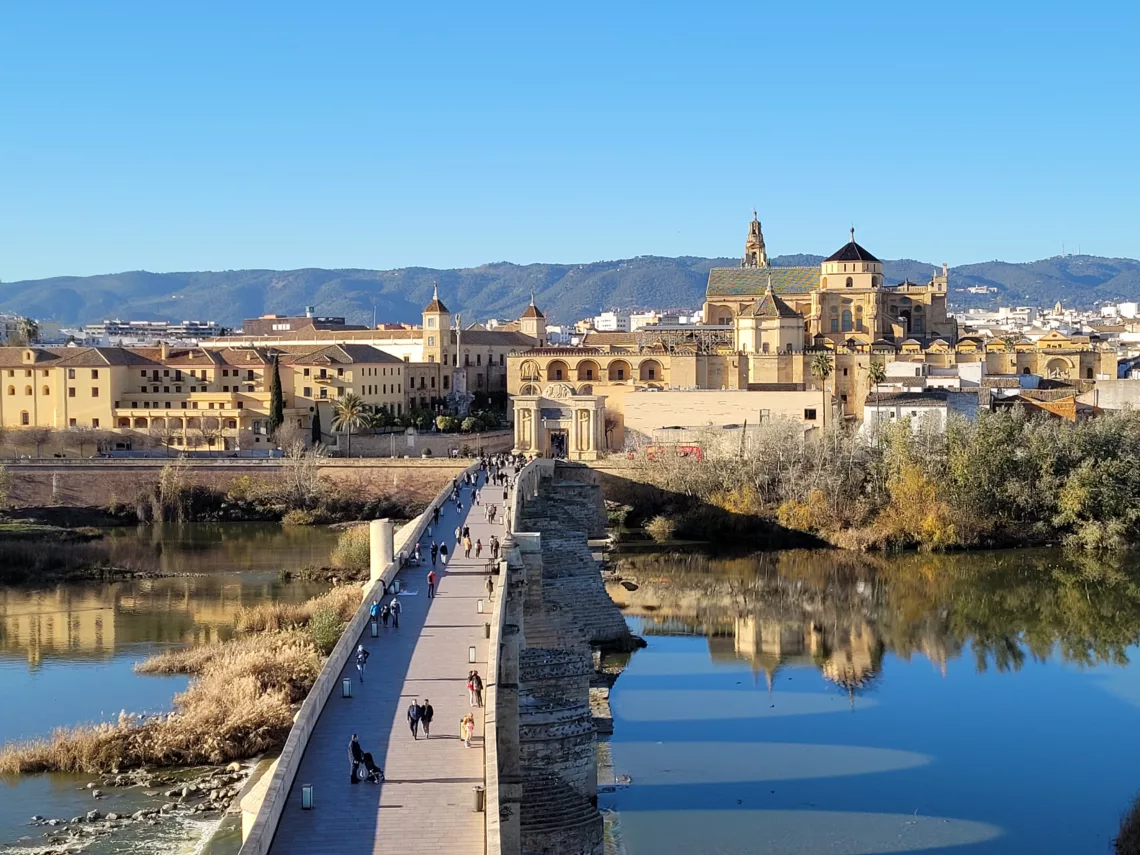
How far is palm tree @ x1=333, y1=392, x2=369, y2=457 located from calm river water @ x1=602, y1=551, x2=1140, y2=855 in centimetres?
2263

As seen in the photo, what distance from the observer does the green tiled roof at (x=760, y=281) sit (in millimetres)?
76375

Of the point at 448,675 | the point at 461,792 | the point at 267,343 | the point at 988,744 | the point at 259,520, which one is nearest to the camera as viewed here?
the point at 461,792

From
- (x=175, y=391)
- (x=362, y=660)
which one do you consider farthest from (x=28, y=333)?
(x=362, y=660)

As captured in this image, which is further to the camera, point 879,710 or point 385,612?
point 879,710

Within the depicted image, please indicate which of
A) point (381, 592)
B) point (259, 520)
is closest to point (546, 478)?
point (259, 520)

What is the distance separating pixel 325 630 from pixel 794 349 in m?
39.5

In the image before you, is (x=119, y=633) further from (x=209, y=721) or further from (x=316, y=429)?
(x=316, y=429)

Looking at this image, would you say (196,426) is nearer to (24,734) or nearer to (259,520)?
(259,520)

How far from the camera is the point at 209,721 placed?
24.3 meters

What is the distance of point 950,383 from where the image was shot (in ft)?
200

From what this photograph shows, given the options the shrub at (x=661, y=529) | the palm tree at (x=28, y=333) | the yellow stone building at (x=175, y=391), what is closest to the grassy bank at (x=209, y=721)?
the shrub at (x=661, y=529)

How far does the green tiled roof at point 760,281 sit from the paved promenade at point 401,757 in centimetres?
5516

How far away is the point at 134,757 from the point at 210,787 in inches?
78.1

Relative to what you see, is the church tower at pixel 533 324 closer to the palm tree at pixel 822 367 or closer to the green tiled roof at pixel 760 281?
the green tiled roof at pixel 760 281
